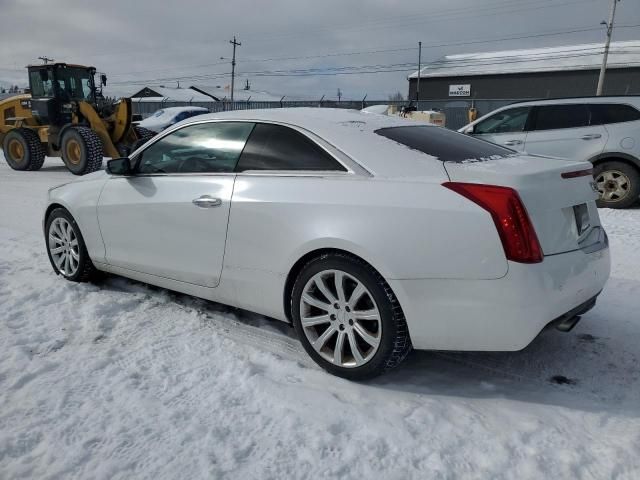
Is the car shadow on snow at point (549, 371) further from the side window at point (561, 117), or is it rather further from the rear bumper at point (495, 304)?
the side window at point (561, 117)

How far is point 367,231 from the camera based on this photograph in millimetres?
2576

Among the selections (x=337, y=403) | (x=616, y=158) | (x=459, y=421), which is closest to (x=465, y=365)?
(x=459, y=421)

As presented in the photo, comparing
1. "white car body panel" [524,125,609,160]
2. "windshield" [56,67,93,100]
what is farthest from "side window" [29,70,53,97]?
"white car body panel" [524,125,609,160]

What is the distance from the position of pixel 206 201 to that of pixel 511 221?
5.97 feet

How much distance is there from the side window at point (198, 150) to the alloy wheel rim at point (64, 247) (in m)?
0.99

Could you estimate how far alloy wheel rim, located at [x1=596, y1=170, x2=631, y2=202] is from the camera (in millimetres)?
7414

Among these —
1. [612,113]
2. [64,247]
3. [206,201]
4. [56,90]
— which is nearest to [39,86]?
[56,90]

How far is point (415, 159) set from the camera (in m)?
2.74

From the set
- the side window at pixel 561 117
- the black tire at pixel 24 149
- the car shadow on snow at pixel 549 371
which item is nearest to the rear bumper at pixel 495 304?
the car shadow on snow at pixel 549 371

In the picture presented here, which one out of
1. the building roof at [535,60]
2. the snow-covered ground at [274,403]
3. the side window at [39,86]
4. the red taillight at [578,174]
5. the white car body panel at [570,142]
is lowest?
the snow-covered ground at [274,403]

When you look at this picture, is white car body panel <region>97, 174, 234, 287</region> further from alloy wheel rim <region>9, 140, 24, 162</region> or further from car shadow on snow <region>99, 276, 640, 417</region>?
alloy wheel rim <region>9, 140, 24, 162</region>

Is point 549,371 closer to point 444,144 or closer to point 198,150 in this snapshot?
point 444,144

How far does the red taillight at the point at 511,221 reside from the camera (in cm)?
235

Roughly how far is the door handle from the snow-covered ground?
0.83 m
